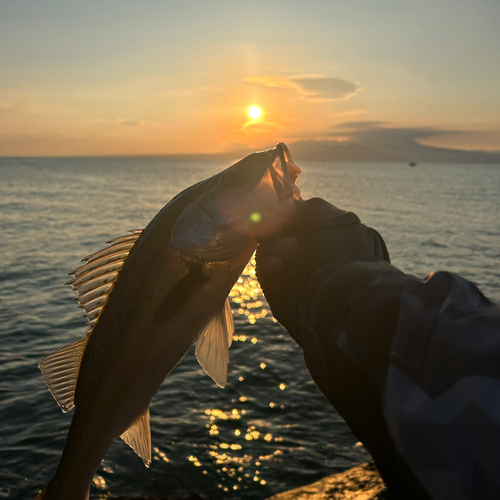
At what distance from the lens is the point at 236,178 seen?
150 inches

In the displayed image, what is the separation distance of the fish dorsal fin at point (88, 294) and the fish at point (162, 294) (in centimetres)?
5

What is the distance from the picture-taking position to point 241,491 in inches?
278

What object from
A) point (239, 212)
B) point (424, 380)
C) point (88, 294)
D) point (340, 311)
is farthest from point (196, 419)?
point (424, 380)

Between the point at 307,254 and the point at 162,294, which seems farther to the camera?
the point at 162,294

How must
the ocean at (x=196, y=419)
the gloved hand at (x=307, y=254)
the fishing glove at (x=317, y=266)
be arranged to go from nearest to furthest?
the fishing glove at (x=317, y=266) < the gloved hand at (x=307, y=254) < the ocean at (x=196, y=419)

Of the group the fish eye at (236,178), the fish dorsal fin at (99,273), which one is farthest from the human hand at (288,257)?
the fish dorsal fin at (99,273)

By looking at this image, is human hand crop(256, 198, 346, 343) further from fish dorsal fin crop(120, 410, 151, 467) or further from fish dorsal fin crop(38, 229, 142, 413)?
fish dorsal fin crop(120, 410, 151, 467)

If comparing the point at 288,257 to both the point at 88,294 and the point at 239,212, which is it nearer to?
the point at 239,212

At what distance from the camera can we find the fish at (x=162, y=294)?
3.70 metres

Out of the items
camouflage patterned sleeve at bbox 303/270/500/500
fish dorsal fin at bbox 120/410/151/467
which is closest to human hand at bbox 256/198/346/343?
camouflage patterned sleeve at bbox 303/270/500/500

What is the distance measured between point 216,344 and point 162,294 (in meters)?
0.72

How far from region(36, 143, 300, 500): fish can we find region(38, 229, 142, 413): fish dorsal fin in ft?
0.15

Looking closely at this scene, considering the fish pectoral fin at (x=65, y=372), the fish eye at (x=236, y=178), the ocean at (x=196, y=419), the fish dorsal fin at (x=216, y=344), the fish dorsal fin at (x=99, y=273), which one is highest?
the fish eye at (x=236, y=178)

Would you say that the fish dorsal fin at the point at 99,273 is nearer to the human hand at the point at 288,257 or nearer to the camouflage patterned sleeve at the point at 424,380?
the human hand at the point at 288,257
